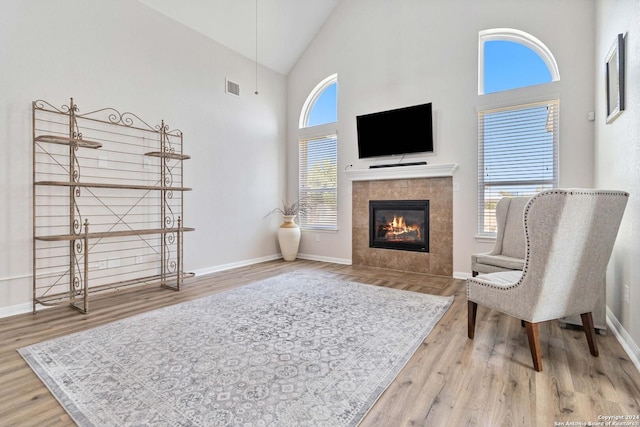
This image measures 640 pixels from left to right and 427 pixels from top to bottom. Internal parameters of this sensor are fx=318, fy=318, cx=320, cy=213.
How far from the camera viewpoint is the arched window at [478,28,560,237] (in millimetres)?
3822

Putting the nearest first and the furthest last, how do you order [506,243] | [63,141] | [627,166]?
[627,166] < [63,141] < [506,243]

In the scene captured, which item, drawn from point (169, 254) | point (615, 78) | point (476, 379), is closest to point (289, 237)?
point (169, 254)

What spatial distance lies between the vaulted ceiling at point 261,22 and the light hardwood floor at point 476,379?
3776 mm

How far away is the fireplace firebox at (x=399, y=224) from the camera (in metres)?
4.70

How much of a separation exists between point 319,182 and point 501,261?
3.32 meters

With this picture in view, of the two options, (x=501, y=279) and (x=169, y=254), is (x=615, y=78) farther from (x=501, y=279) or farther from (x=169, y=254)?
(x=169, y=254)

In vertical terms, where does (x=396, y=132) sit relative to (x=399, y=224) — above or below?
above

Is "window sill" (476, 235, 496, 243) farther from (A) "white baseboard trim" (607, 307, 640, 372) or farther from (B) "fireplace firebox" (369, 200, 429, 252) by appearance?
(A) "white baseboard trim" (607, 307, 640, 372)

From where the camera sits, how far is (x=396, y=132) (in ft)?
15.7

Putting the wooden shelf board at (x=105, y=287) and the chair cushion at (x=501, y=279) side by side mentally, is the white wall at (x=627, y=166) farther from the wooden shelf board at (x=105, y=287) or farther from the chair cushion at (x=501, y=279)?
the wooden shelf board at (x=105, y=287)

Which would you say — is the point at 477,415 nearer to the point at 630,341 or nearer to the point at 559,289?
the point at 559,289

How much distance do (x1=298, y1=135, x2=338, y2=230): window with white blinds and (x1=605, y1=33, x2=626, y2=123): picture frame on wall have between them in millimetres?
3498

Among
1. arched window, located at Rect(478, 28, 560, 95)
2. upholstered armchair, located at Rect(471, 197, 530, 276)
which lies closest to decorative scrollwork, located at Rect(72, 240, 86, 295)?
upholstered armchair, located at Rect(471, 197, 530, 276)

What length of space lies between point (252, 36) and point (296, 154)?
2016 mm
